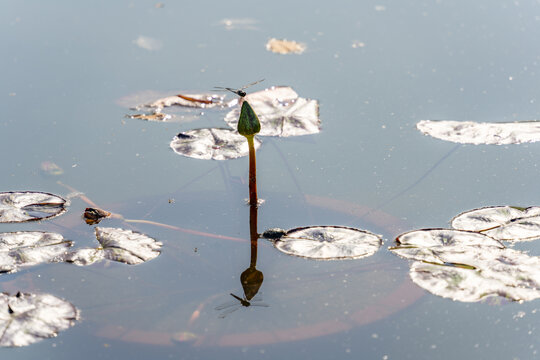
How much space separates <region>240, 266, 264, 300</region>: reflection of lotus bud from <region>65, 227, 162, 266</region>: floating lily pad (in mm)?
369

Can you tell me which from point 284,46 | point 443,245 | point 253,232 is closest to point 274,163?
point 253,232

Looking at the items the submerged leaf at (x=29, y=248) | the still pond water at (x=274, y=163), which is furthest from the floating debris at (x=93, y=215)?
the submerged leaf at (x=29, y=248)

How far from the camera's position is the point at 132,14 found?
16.0ft

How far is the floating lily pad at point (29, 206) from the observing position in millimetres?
2908

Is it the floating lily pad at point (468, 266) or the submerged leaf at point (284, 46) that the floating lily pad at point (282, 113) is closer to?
the submerged leaf at point (284, 46)

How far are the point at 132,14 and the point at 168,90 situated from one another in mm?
1161

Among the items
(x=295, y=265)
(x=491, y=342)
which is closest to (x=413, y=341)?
(x=491, y=342)

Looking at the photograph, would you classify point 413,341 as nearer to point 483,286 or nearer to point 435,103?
point 483,286

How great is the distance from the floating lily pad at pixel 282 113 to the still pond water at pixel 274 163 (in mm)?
70

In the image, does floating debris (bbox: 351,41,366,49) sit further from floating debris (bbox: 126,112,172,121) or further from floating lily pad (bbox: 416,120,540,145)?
floating debris (bbox: 126,112,172,121)

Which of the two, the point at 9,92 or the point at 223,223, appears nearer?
the point at 223,223

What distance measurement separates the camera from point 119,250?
2.70 m

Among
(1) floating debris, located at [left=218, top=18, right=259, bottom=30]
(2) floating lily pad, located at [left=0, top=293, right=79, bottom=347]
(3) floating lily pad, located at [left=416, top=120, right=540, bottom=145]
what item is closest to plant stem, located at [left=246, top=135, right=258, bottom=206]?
(2) floating lily pad, located at [left=0, top=293, right=79, bottom=347]

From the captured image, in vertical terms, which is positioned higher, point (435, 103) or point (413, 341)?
point (435, 103)
